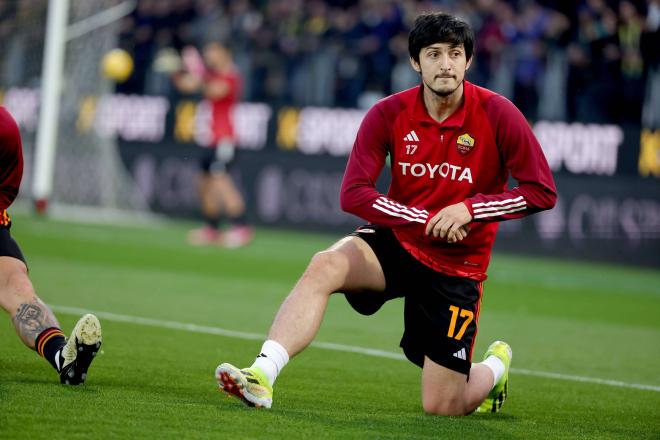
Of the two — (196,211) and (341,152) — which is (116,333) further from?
(196,211)

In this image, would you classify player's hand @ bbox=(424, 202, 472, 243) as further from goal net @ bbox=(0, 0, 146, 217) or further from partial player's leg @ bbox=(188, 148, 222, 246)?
goal net @ bbox=(0, 0, 146, 217)

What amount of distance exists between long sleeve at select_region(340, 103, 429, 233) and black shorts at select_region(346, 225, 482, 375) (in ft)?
0.56

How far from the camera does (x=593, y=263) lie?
18.3 m

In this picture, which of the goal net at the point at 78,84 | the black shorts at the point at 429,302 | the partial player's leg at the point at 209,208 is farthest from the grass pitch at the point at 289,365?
the goal net at the point at 78,84

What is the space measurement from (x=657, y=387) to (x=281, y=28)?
15.5 m

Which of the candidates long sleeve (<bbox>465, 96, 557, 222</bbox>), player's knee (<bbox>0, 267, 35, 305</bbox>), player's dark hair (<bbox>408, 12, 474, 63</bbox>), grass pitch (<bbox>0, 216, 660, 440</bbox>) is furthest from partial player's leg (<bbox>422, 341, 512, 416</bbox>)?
player's knee (<bbox>0, 267, 35, 305</bbox>)

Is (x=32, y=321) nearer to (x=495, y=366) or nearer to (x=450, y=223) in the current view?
(x=450, y=223)

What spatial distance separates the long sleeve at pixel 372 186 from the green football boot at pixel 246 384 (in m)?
0.99

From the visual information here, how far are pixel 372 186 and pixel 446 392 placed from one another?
3.52 feet

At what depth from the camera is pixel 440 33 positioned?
19.8ft

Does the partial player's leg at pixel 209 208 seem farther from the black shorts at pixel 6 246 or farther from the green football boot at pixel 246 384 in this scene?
the green football boot at pixel 246 384

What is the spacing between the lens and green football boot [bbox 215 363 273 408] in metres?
5.57

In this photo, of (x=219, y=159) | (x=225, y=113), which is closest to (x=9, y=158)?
(x=219, y=159)

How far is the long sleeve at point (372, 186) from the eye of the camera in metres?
6.11
